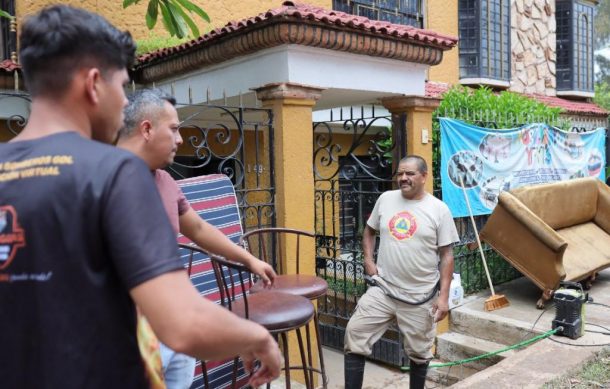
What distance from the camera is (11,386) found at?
120cm

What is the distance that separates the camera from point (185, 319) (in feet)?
3.72

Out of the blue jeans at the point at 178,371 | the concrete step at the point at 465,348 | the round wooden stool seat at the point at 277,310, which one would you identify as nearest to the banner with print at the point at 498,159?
the concrete step at the point at 465,348

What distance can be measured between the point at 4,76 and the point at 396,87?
4.51 meters

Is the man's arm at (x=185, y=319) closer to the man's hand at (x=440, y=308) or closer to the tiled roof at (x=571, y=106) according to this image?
the man's hand at (x=440, y=308)

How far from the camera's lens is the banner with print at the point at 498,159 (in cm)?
639

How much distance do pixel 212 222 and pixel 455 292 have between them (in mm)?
3648

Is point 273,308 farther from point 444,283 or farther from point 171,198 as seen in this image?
point 444,283

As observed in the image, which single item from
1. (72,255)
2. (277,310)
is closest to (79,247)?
(72,255)

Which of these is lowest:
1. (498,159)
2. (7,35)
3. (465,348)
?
(465,348)

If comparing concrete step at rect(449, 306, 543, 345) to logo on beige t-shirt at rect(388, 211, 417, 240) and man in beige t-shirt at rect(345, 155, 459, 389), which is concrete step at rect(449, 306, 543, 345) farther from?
logo on beige t-shirt at rect(388, 211, 417, 240)

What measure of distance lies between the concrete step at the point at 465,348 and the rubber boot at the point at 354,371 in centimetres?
207

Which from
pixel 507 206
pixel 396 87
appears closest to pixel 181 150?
pixel 396 87

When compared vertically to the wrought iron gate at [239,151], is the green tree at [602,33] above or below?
above

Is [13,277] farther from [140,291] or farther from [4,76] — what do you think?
[4,76]
